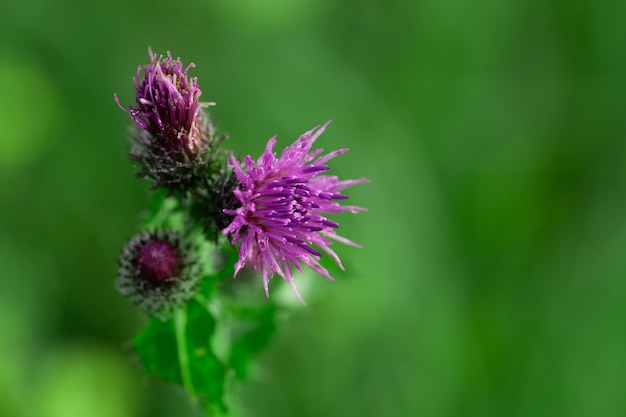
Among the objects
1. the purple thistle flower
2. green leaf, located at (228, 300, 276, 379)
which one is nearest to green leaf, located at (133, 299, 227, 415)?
green leaf, located at (228, 300, 276, 379)

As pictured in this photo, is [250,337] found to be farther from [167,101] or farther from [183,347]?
[167,101]

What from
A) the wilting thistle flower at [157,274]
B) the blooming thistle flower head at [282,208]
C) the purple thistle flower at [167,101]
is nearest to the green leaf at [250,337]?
the wilting thistle flower at [157,274]

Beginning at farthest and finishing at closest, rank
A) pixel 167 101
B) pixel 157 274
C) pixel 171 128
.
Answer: pixel 157 274 < pixel 171 128 < pixel 167 101

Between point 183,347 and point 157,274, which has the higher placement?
point 157,274

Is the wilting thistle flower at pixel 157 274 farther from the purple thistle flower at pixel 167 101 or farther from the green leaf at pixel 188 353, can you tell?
the purple thistle flower at pixel 167 101

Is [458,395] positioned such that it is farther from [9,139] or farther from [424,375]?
[9,139]

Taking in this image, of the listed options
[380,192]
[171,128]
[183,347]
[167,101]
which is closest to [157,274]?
[183,347]

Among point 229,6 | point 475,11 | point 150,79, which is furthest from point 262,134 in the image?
point 150,79

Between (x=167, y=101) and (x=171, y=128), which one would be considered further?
(x=171, y=128)
